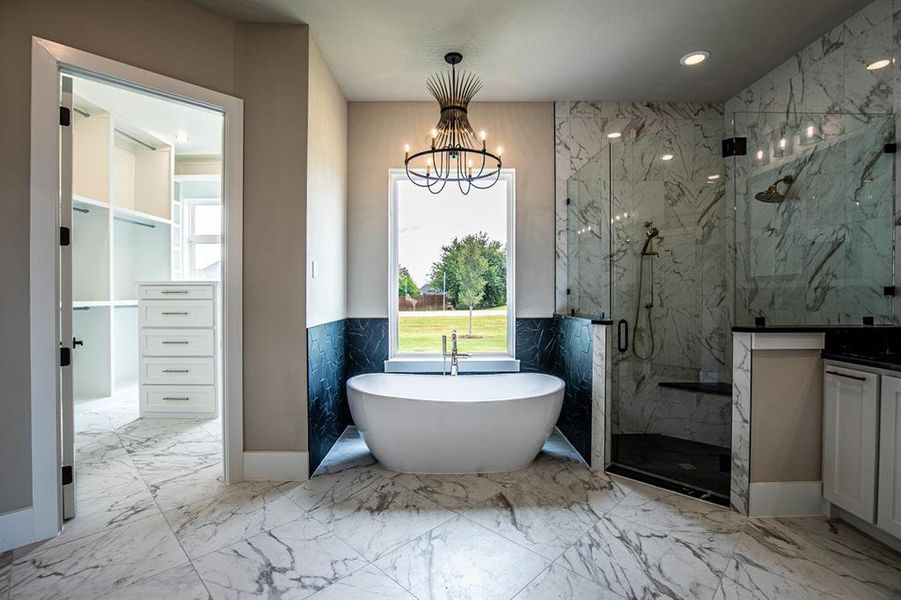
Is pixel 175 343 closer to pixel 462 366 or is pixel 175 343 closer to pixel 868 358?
pixel 462 366

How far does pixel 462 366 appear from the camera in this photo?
135 inches

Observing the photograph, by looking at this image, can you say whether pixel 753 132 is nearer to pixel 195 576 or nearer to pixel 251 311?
pixel 251 311

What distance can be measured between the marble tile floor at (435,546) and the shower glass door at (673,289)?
2.94 ft

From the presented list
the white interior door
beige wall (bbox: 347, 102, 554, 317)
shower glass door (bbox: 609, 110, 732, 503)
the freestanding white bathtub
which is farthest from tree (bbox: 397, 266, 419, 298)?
the white interior door

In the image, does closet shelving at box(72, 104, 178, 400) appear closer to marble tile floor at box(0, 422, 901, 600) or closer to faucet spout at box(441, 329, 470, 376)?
marble tile floor at box(0, 422, 901, 600)

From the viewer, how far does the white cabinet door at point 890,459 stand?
68.6 inches

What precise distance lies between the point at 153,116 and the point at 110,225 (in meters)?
1.19

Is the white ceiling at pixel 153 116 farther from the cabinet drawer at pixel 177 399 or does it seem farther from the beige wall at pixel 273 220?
the cabinet drawer at pixel 177 399

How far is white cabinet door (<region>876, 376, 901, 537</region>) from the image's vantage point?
1.74 m

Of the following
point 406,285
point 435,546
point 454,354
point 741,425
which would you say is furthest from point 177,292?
point 741,425

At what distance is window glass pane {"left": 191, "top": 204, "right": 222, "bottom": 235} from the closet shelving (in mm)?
343

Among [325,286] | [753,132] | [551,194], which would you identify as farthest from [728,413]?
[325,286]

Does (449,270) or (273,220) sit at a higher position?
(273,220)

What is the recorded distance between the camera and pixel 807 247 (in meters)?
2.37
